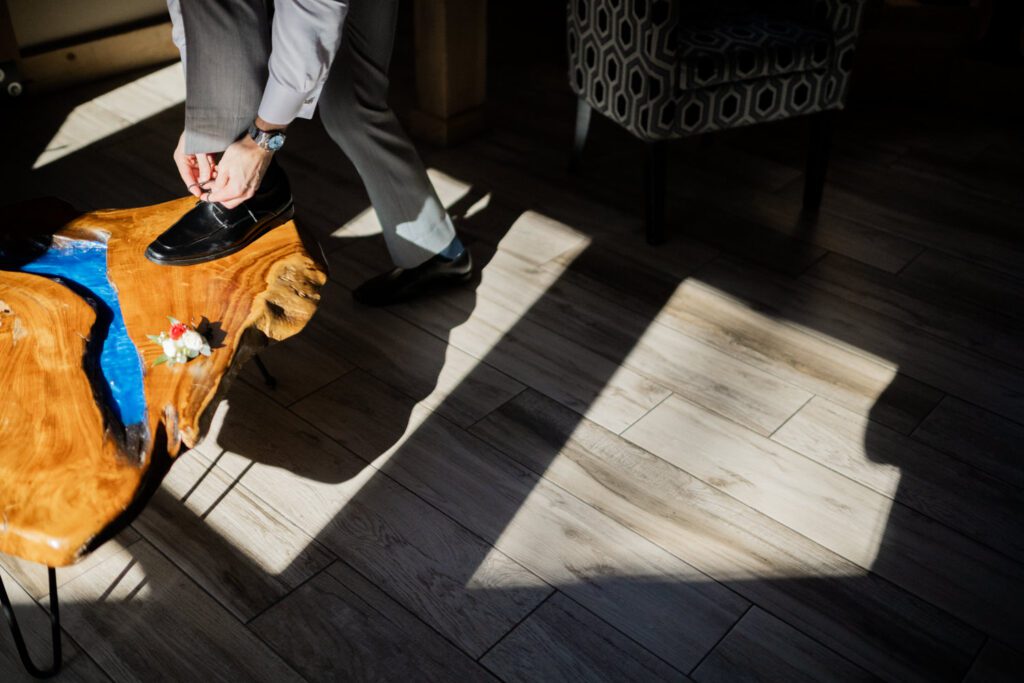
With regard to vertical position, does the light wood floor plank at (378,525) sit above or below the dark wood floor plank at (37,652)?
below

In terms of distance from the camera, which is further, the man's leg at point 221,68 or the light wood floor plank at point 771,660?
the man's leg at point 221,68

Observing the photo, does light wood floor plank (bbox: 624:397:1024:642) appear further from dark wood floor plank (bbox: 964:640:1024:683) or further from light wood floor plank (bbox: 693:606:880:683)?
light wood floor plank (bbox: 693:606:880:683)

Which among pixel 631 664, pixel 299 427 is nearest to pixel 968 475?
pixel 631 664

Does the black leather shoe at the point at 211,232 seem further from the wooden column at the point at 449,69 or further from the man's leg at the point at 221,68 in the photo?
the wooden column at the point at 449,69

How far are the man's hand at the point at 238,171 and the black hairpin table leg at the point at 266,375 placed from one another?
403 millimetres

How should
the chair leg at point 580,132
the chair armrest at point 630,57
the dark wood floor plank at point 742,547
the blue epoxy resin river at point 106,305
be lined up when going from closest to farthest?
the blue epoxy resin river at point 106,305 → the dark wood floor plank at point 742,547 → the chair armrest at point 630,57 → the chair leg at point 580,132

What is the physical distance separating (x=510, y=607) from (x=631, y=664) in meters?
0.20

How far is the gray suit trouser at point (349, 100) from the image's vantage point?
1.49 m

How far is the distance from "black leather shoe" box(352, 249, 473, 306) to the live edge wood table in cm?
52

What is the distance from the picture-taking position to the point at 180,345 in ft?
4.31

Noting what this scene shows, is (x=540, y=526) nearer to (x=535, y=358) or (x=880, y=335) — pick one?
(x=535, y=358)

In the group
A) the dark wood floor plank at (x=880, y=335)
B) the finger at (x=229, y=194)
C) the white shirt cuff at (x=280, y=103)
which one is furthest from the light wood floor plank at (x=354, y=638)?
the dark wood floor plank at (x=880, y=335)

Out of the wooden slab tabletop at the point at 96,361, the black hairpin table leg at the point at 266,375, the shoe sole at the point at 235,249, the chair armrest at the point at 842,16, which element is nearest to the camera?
the wooden slab tabletop at the point at 96,361

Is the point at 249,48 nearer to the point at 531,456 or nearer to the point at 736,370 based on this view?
the point at 531,456
